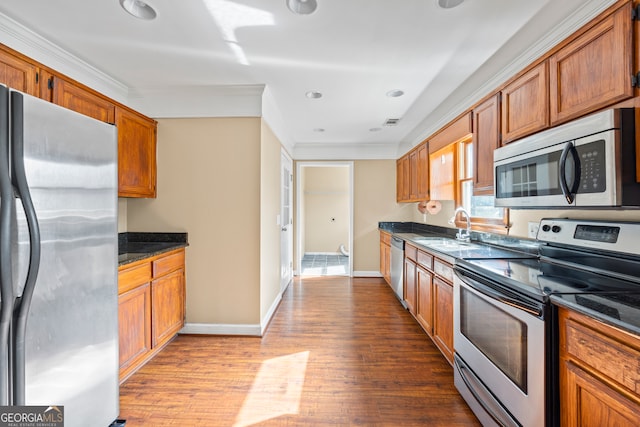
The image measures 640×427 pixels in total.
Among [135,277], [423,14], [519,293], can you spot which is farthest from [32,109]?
[519,293]

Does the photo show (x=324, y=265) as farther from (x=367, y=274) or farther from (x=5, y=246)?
(x=5, y=246)

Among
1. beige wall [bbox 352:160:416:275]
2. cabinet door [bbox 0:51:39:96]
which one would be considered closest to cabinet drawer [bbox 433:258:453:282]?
beige wall [bbox 352:160:416:275]

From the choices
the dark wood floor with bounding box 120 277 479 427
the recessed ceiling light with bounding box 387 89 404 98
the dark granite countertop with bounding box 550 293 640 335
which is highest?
the recessed ceiling light with bounding box 387 89 404 98

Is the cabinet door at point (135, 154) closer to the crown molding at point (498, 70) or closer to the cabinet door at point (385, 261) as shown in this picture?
the crown molding at point (498, 70)

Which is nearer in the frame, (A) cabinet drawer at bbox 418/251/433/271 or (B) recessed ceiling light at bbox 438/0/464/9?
(B) recessed ceiling light at bbox 438/0/464/9

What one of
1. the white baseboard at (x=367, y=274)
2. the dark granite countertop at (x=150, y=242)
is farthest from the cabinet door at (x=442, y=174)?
the dark granite countertop at (x=150, y=242)

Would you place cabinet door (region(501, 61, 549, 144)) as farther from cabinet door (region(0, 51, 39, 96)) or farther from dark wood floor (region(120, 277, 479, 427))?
cabinet door (region(0, 51, 39, 96))

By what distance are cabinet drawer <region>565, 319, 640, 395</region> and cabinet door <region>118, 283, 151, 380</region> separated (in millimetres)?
2508

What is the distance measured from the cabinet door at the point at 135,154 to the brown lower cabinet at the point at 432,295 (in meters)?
2.73

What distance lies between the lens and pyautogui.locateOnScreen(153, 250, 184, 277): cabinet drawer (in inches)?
94.7

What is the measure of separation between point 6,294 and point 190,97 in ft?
7.73

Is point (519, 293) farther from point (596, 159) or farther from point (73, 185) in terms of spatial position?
point (73, 185)

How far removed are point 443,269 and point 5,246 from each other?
2.48 metres

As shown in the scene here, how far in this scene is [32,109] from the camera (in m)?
1.02
